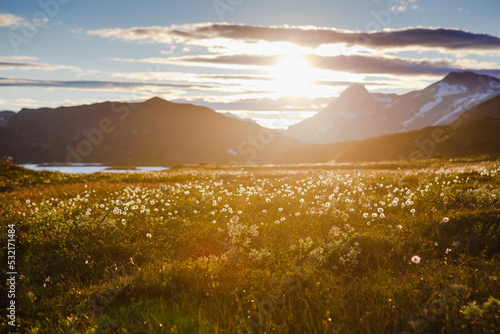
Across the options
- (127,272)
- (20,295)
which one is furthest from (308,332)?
(20,295)

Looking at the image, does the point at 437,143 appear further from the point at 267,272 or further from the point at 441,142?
the point at 267,272

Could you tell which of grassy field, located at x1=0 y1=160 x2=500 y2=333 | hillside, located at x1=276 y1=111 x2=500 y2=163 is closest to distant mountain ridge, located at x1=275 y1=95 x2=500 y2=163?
hillside, located at x1=276 y1=111 x2=500 y2=163

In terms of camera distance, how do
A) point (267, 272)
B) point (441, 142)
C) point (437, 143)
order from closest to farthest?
point (267, 272), point (441, 142), point (437, 143)

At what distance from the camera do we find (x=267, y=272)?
15.7 feet

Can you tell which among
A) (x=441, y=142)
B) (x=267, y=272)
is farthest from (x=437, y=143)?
(x=267, y=272)

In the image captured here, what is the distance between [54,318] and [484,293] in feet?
19.0

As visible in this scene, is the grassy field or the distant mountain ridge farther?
the distant mountain ridge

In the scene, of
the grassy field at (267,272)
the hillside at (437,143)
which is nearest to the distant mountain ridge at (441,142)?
the hillside at (437,143)

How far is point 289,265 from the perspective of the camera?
5.02 m

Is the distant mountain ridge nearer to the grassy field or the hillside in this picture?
the hillside

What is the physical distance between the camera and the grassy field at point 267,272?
3.64 m

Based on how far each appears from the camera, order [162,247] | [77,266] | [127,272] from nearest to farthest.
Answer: [127,272] → [77,266] → [162,247]

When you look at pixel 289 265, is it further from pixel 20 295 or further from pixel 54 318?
pixel 20 295

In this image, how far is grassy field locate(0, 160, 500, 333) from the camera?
12.0ft
